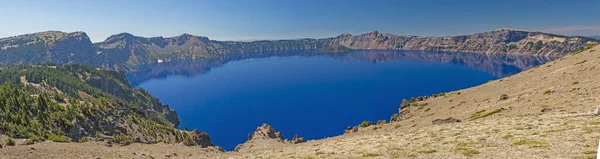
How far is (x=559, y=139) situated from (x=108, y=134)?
124829mm

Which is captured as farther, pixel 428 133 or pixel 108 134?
pixel 108 134

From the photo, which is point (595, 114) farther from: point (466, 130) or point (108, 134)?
point (108, 134)

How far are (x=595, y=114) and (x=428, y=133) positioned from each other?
18250mm

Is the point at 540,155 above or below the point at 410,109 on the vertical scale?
above

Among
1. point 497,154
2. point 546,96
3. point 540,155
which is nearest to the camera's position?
point 540,155

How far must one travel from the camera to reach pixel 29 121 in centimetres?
8900

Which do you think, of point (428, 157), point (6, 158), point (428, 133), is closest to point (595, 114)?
point (428, 133)

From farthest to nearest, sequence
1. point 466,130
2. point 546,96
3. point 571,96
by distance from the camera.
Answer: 1. point 546,96
2. point 571,96
3. point 466,130

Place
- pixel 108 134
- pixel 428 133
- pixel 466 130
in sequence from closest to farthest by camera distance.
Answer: pixel 466 130 → pixel 428 133 → pixel 108 134

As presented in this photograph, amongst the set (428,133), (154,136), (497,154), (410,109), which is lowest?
(154,136)

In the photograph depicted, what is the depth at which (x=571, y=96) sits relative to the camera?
51.5 metres

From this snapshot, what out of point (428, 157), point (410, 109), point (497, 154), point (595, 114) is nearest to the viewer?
point (497, 154)

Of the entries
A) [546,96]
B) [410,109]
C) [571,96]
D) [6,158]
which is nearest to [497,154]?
[571,96]

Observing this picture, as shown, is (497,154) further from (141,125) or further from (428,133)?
(141,125)
